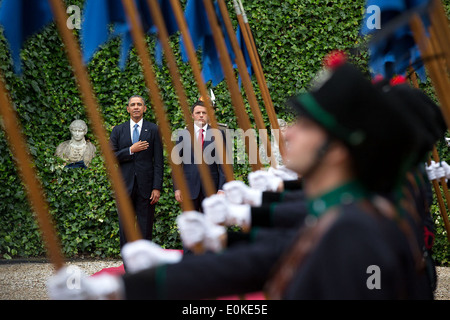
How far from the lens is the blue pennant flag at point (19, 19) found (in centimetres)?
292

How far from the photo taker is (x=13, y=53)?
9.87ft

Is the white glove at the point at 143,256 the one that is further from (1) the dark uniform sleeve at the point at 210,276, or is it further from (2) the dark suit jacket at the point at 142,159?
(2) the dark suit jacket at the point at 142,159

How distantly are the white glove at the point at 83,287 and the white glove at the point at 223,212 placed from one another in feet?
2.51

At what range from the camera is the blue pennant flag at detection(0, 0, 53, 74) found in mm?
2918

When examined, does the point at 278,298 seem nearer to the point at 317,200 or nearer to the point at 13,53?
the point at 317,200

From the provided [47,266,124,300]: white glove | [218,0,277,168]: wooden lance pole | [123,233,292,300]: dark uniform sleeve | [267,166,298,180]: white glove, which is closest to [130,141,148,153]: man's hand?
[218,0,277,168]: wooden lance pole

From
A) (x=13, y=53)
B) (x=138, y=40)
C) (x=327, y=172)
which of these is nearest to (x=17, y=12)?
(x=13, y=53)

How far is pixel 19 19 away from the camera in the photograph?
2.97 m

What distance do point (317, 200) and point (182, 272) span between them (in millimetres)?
455

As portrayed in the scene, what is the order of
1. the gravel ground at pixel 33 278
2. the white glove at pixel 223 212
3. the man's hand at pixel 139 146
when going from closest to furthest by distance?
the white glove at pixel 223 212 → the gravel ground at pixel 33 278 → the man's hand at pixel 139 146

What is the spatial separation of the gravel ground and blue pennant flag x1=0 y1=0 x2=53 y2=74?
10.2ft

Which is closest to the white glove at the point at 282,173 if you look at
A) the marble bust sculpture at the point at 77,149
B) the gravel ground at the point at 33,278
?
the gravel ground at the point at 33,278

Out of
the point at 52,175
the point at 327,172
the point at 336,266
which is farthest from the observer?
the point at 52,175

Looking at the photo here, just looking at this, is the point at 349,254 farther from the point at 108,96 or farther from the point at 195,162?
the point at 108,96
